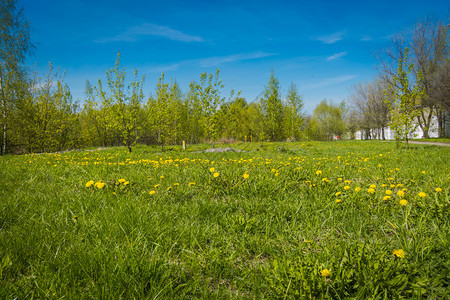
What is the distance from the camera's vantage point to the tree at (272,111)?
26.8 meters

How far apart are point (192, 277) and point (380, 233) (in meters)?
1.72

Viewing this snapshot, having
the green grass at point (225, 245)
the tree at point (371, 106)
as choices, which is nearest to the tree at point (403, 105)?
the green grass at point (225, 245)

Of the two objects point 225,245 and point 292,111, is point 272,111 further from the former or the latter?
point 225,245

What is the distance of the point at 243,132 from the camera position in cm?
3800

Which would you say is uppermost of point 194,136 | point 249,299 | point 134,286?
point 194,136

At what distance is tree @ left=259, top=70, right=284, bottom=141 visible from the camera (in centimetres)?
2681

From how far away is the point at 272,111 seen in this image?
89.6 feet

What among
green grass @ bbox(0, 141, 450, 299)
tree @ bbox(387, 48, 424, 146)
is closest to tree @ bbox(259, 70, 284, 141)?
tree @ bbox(387, 48, 424, 146)

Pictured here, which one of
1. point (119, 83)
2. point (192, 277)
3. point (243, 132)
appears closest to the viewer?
point (192, 277)

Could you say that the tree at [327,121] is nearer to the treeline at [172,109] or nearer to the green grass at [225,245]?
the treeline at [172,109]

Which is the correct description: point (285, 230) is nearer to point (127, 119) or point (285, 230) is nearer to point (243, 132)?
point (127, 119)

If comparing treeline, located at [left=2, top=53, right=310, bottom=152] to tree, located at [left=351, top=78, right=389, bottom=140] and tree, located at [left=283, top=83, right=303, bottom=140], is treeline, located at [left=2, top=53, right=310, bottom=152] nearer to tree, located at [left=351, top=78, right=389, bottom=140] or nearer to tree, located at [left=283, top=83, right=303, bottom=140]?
tree, located at [left=283, top=83, right=303, bottom=140]

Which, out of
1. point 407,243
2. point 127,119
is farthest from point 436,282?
point 127,119

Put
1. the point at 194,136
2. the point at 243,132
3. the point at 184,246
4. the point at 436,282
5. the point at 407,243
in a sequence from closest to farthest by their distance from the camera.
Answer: the point at 436,282, the point at 407,243, the point at 184,246, the point at 194,136, the point at 243,132
